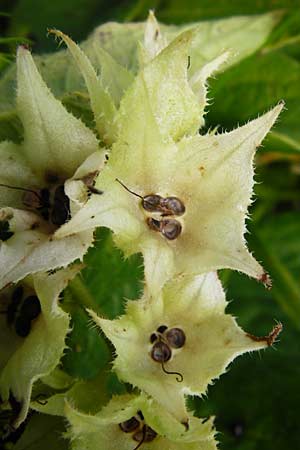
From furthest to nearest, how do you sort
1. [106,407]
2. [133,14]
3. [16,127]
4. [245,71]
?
1. [133,14]
2. [245,71]
3. [16,127]
4. [106,407]

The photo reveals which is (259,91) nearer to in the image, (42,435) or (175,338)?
(175,338)

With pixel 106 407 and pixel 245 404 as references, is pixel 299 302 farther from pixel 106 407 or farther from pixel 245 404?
pixel 106 407

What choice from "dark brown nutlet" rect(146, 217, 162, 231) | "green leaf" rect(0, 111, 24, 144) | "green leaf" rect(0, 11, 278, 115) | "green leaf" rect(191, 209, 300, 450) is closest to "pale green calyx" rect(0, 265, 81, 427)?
"dark brown nutlet" rect(146, 217, 162, 231)

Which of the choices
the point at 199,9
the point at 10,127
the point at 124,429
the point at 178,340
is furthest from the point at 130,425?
the point at 199,9

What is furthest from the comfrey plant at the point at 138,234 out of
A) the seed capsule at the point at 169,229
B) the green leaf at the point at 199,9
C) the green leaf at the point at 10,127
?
the green leaf at the point at 199,9

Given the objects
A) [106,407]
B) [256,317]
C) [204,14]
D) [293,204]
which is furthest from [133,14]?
[106,407]

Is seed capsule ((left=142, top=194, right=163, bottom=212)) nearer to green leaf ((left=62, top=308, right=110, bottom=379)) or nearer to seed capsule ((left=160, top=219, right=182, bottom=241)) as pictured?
seed capsule ((left=160, top=219, right=182, bottom=241))
